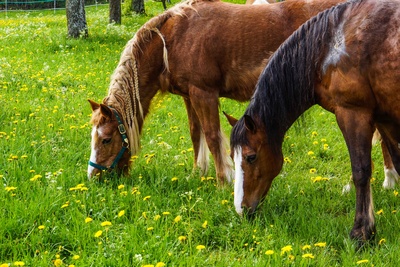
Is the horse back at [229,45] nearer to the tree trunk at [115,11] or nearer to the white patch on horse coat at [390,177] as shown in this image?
the white patch on horse coat at [390,177]

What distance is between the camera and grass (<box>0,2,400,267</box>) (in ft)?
12.2

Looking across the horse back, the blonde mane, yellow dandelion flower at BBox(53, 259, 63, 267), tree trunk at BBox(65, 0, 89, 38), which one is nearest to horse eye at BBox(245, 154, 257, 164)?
the horse back

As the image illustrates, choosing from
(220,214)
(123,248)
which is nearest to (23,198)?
(123,248)

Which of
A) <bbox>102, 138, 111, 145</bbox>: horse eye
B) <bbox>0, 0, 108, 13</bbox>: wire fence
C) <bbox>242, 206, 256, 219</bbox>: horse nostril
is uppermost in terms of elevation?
<bbox>102, 138, 111, 145</bbox>: horse eye

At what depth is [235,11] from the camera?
5.74 m

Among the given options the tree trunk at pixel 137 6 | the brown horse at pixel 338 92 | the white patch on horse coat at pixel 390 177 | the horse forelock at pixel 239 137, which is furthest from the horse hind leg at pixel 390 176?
the tree trunk at pixel 137 6

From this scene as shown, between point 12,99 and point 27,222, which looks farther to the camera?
point 12,99

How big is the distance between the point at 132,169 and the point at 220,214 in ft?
5.19

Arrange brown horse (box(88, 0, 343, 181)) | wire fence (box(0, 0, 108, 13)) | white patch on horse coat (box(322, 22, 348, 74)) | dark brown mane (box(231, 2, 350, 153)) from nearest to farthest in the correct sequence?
1. white patch on horse coat (box(322, 22, 348, 74))
2. dark brown mane (box(231, 2, 350, 153))
3. brown horse (box(88, 0, 343, 181))
4. wire fence (box(0, 0, 108, 13))

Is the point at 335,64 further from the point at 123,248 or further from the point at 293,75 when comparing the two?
the point at 123,248

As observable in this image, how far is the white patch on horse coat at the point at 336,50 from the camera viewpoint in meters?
3.97

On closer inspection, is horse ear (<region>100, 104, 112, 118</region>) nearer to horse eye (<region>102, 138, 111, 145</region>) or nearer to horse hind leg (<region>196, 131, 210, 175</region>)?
horse eye (<region>102, 138, 111, 145</region>)

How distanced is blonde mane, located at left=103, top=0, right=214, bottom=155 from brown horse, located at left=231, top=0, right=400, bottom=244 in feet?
5.00

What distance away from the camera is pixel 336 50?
158 inches
